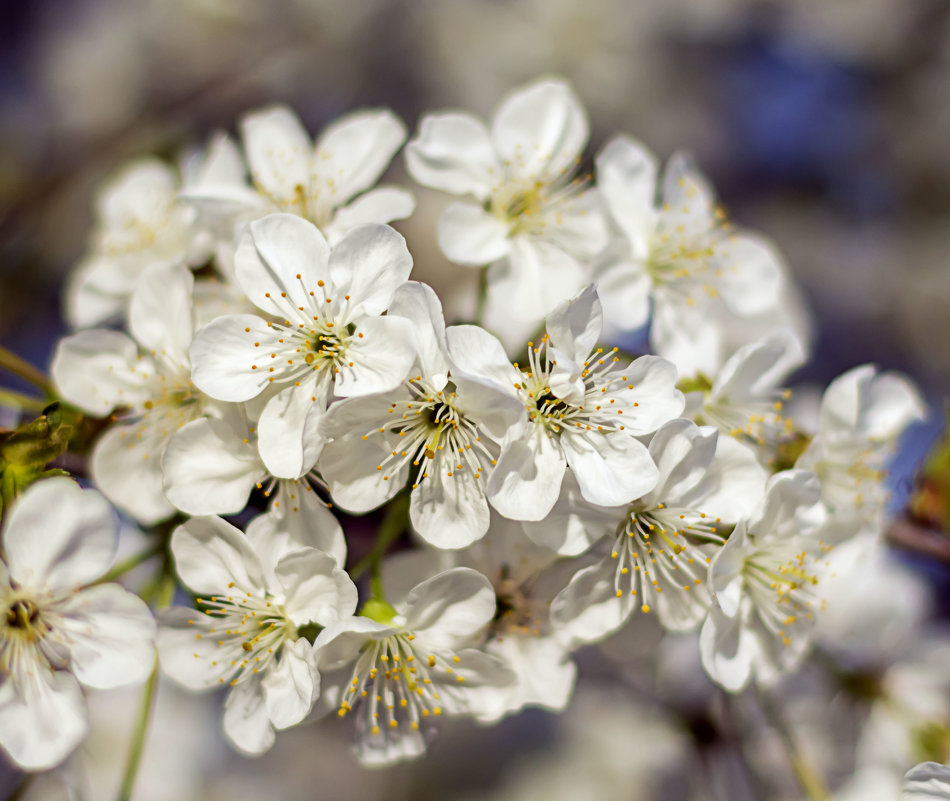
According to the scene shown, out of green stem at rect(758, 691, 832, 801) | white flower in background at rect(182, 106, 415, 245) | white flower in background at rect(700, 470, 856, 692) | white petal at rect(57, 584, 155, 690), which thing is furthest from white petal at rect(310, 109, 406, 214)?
green stem at rect(758, 691, 832, 801)

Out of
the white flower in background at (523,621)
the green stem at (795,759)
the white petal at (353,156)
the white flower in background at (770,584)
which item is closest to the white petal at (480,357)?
the white flower in background at (523,621)

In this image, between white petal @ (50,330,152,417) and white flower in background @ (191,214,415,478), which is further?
white petal @ (50,330,152,417)

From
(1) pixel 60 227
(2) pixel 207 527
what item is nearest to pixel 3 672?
(2) pixel 207 527

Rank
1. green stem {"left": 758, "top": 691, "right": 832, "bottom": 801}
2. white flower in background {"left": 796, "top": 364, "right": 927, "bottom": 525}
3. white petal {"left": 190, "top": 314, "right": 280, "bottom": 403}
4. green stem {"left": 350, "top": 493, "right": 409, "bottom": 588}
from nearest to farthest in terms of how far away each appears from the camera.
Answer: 1. white petal {"left": 190, "top": 314, "right": 280, "bottom": 403}
2. green stem {"left": 350, "top": 493, "right": 409, "bottom": 588}
3. white flower in background {"left": 796, "top": 364, "right": 927, "bottom": 525}
4. green stem {"left": 758, "top": 691, "right": 832, "bottom": 801}

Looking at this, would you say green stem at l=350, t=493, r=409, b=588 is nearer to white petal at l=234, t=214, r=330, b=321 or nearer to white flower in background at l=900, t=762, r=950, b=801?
white petal at l=234, t=214, r=330, b=321

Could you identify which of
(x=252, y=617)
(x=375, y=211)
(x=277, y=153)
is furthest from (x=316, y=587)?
(x=277, y=153)

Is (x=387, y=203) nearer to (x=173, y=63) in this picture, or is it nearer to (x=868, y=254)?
(x=173, y=63)

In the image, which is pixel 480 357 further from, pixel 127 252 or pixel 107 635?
pixel 127 252
